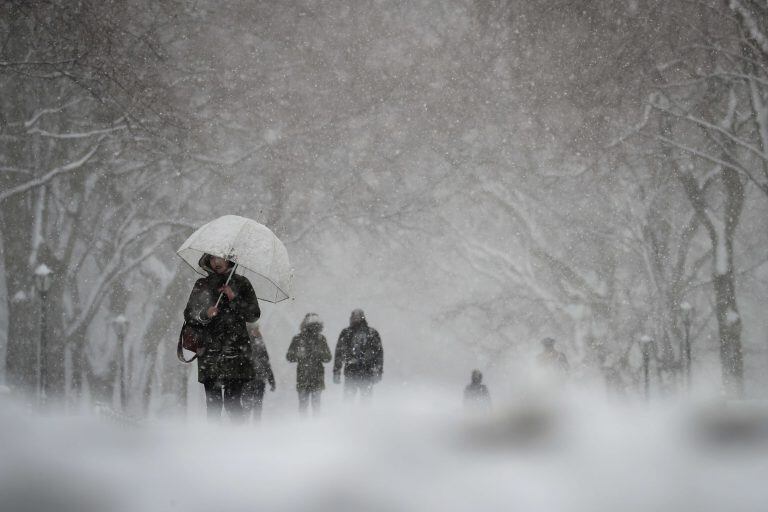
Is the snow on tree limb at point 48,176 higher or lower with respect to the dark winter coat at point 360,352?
higher

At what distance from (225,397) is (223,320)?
75 cm

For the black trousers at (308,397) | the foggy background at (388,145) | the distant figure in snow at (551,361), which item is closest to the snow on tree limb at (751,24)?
the foggy background at (388,145)

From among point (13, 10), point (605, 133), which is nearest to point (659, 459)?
point (13, 10)

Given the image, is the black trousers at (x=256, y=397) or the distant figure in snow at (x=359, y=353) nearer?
the black trousers at (x=256, y=397)

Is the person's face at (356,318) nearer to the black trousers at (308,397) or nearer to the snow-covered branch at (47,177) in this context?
the black trousers at (308,397)

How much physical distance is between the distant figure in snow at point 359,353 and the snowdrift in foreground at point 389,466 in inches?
166

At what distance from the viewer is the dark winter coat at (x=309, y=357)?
1117 centimetres

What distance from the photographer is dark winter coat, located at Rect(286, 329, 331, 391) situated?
1117cm

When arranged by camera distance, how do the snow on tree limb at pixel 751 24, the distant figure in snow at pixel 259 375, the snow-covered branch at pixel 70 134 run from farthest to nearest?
the snow-covered branch at pixel 70 134
the snow on tree limb at pixel 751 24
the distant figure in snow at pixel 259 375

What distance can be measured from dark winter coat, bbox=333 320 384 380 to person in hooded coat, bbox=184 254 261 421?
491 cm

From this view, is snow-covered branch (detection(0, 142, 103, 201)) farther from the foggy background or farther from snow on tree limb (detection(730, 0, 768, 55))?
snow on tree limb (detection(730, 0, 768, 55))

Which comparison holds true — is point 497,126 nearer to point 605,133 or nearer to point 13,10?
point 605,133

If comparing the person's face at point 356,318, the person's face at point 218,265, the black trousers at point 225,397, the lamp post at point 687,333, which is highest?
the lamp post at point 687,333

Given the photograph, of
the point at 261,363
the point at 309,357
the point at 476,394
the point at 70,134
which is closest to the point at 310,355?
the point at 309,357
